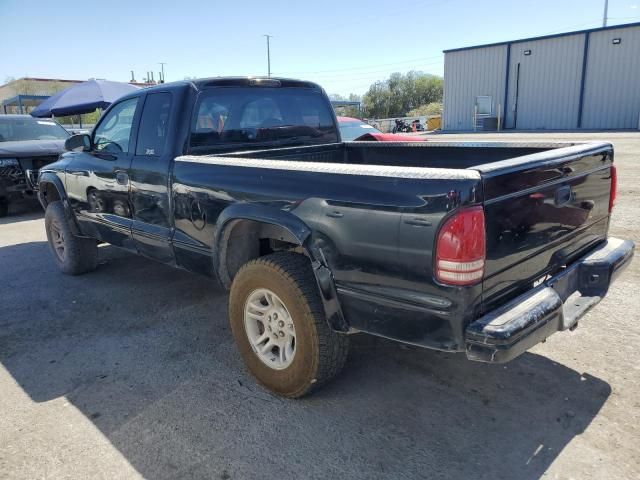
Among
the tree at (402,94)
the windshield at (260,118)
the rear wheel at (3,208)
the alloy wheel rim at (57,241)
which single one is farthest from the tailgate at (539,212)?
the tree at (402,94)

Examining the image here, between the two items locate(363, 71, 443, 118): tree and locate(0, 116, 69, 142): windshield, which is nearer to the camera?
locate(0, 116, 69, 142): windshield

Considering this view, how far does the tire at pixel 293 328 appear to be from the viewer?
2.80 metres

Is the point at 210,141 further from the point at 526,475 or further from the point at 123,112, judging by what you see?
the point at 526,475

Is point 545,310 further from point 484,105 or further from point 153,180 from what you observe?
point 484,105

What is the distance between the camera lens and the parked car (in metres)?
9.06

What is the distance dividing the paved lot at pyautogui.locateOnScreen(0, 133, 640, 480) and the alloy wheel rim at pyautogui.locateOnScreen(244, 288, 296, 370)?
→ 258 millimetres

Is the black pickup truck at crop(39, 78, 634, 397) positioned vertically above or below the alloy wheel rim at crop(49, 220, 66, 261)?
above

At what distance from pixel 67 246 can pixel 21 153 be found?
474 cm

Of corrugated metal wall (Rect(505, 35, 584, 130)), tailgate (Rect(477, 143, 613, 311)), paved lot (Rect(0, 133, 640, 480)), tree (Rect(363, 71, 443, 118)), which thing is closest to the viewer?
tailgate (Rect(477, 143, 613, 311))

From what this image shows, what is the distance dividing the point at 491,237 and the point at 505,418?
3.83ft

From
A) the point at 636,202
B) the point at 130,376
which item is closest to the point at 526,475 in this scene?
the point at 130,376

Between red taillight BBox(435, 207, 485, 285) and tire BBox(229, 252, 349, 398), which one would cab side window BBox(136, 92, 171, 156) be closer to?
tire BBox(229, 252, 349, 398)

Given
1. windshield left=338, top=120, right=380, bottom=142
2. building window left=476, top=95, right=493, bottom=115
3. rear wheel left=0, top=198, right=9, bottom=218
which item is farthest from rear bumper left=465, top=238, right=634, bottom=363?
building window left=476, top=95, right=493, bottom=115

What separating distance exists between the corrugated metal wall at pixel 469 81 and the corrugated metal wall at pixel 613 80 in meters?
5.48
